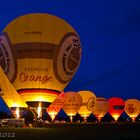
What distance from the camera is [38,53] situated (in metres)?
31.1

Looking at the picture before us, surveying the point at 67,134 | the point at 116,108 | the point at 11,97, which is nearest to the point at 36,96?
the point at 67,134

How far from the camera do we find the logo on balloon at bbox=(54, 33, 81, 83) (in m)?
31.7

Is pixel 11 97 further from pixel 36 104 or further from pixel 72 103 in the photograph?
pixel 72 103

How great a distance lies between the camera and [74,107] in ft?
194

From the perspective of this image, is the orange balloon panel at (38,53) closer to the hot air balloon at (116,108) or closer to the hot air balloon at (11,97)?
the hot air balloon at (11,97)

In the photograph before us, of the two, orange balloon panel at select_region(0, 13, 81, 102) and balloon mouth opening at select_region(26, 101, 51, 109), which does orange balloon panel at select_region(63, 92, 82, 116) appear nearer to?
orange balloon panel at select_region(0, 13, 81, 102)

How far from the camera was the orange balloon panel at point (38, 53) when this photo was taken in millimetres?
31156

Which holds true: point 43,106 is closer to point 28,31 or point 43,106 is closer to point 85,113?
point 28,31

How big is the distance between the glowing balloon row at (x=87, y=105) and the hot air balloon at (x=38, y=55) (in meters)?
16.9

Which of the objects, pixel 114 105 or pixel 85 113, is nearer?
pixel 85 113

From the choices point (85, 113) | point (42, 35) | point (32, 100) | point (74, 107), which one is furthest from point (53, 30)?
point (85, 113)

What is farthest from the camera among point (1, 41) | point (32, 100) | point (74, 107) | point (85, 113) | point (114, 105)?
point (114, 105)

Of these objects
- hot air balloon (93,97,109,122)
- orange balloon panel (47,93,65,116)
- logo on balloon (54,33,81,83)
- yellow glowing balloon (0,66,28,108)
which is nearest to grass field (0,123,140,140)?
logo on balloon (54,33,81,83)

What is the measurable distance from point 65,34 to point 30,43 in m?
2.79
